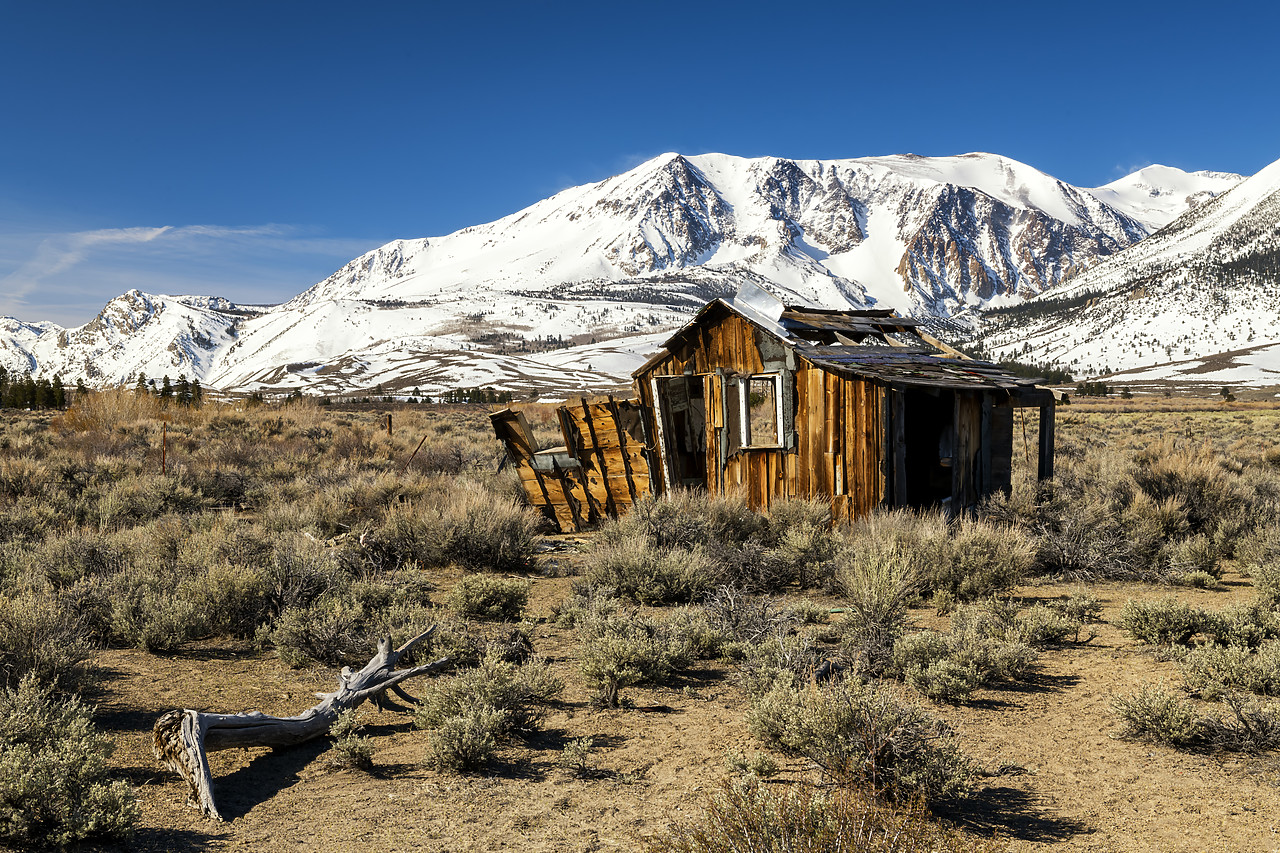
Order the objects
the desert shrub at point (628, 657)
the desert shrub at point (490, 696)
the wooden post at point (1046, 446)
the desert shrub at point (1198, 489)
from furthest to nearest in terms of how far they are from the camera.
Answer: the wooden post at point (1046, 446) → the desert shrub at point (1198, 489) → the desert shrub at point (628, 657) → the desert shrub at point (490, 696)

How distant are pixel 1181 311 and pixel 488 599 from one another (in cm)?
14836

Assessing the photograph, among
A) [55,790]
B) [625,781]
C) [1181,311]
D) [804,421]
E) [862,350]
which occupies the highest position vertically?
[1181,311]

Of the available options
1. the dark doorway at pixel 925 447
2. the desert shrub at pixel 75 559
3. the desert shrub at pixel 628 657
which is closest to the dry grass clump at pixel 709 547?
the desert shrub at pixel 628 657

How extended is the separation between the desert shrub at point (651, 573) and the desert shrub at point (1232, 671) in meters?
3.60

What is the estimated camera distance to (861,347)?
437 inches

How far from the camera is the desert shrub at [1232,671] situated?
15.4ft

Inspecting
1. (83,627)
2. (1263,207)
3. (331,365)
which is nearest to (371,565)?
(83,627)

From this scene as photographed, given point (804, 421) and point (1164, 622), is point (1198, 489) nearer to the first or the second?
point (804, 421)

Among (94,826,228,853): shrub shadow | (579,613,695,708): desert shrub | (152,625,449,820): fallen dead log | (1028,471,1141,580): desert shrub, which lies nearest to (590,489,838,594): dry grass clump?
(579,613,695,708): desert shrub

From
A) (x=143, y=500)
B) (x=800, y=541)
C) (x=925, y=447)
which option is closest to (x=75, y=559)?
(x=143, y=500)

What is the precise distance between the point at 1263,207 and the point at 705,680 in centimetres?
20551

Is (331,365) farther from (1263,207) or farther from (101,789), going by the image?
(1263,207)

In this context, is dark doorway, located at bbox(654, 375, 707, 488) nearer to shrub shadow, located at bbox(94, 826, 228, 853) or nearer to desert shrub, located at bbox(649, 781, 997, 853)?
shrub shadow, located at bbox(94, 826, 228, 853)

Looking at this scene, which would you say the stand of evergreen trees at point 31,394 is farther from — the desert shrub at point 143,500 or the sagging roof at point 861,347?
the sagging roof at point 861,347
